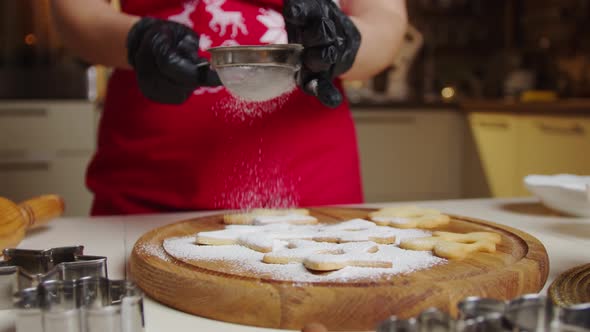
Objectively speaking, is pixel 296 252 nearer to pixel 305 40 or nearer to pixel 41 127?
pixel 305 40

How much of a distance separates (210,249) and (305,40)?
29 centimetres

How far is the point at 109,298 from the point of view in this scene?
0.53 metres

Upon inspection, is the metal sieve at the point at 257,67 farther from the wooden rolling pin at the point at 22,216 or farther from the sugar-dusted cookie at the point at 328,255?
the wooden rolling pin at the point at 22,216

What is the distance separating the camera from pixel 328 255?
0.67 m

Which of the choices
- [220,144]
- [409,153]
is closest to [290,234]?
[220,144]

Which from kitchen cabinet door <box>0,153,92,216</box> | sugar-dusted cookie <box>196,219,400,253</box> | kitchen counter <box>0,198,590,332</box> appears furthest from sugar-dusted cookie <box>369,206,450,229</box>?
kitchen cabinet door <box>0,153,92,216</box>

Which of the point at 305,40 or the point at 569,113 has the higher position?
the point at 305,40

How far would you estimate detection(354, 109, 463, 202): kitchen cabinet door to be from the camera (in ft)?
11.8

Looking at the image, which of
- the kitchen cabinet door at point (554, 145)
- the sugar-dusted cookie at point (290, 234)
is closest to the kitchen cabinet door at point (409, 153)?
the kitchen cabinet door at point (554, 145)

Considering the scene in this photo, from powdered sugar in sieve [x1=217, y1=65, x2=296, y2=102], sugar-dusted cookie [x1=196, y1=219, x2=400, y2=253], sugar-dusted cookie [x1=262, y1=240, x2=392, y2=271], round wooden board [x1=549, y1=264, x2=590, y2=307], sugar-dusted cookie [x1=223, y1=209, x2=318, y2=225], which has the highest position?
powdered sugar in sieve [x1=217, y1=65, x2=296, y2=102]

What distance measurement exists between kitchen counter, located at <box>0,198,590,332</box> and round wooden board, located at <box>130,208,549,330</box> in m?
0.02

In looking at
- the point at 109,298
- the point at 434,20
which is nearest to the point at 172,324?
the point at 109,298

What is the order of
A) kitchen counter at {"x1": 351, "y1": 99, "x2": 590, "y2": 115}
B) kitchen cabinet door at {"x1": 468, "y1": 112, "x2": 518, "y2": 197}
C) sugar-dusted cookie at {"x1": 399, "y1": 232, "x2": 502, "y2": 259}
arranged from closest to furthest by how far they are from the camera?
sugar-dusted cookie at {"x1": 399, "y1": 232, "x2": 502, "y2": 259}
kitchen counter at {"x1": 351, "y1": 99, "x2": 590, "y2": 115}
kitchen cabinet door at {"x1": 468, "y1": 112, "x2": 518, "y2": 197}

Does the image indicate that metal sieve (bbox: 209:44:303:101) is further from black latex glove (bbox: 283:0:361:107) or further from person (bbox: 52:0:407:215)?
person (bbox: 52:0:407:215)
